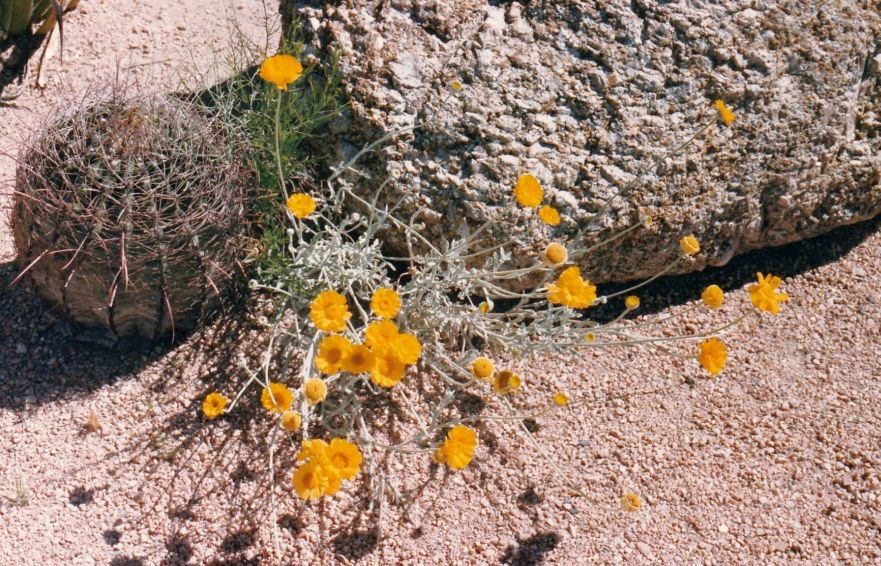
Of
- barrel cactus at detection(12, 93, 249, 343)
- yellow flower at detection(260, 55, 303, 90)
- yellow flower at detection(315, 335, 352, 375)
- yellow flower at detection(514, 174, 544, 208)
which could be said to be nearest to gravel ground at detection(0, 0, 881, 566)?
barrel cactus at detection(12, 93, 249, 343)

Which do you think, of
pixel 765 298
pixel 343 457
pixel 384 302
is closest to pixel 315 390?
pixel 343 457

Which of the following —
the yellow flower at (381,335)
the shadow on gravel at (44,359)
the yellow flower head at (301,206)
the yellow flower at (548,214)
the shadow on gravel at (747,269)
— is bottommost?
the shadow on gravel at (747,269)

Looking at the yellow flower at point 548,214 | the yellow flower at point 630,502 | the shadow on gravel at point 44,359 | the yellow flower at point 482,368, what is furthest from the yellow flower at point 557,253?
the shadow on gravel at point 44,359

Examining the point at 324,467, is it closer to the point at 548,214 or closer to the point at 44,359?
the point at 548,214

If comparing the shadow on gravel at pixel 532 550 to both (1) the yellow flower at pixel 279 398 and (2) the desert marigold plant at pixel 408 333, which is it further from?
(1) the yellow flower at pixel 279 398

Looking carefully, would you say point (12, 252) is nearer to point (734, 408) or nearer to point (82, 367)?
point (82, 367)

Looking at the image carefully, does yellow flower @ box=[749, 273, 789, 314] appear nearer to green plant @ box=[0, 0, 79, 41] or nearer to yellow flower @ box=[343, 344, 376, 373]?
yellow flower @ box=[343, 344, 376, 373]
